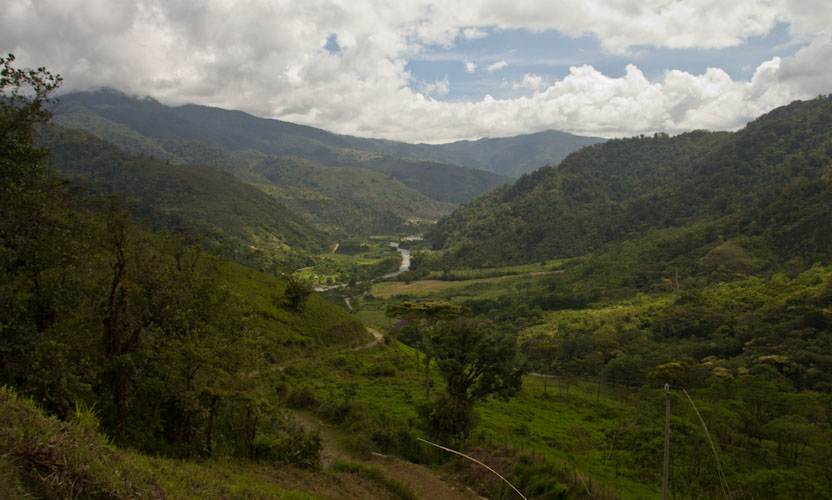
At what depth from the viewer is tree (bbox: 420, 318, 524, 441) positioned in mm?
23812

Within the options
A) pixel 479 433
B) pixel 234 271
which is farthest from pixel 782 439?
pixel 234 271

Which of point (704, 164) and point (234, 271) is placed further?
point (704, 164)

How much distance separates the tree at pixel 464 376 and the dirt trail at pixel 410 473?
279 centimetres

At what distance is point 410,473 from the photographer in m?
21.0


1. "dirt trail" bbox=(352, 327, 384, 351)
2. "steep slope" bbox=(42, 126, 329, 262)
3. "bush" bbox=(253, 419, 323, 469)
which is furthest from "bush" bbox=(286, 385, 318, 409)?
"steep slope" bbox=(42, 126, 329, 262)

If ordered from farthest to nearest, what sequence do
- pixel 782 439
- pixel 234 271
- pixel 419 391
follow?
pixel 234 271 → pixel 419 391 → pixel 782 439

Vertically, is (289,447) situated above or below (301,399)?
above

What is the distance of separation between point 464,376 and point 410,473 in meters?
6.11

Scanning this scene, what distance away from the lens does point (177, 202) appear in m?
180

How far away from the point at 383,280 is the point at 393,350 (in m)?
109

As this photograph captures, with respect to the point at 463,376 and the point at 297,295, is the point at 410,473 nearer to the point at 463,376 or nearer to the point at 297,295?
the point at 463,376

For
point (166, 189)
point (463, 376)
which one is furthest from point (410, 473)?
point (166, 189)

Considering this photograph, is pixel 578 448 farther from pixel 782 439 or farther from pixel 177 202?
pixel 177 202

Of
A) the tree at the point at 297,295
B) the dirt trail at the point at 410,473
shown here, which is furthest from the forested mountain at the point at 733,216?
the dirt trail at the point at 410,473
